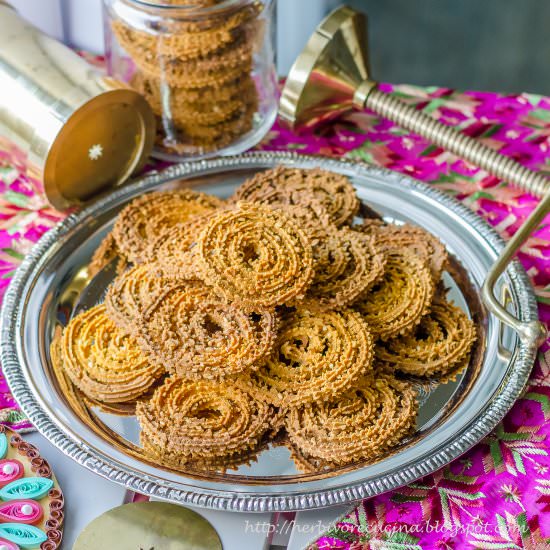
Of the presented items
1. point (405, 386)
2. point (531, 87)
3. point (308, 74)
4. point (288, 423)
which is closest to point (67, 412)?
point (288, 423)

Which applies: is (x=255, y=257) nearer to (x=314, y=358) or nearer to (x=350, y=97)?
(x=314, y=358)

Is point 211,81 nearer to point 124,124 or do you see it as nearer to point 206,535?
point 124,124

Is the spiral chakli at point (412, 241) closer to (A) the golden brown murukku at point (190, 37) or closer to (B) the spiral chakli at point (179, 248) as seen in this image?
(B) the spiral chakli at point (179, 248)

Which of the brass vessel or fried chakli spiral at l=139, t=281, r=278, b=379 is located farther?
the brass vessel

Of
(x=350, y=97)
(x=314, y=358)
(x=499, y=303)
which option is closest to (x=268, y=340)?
(x=314, y=358)

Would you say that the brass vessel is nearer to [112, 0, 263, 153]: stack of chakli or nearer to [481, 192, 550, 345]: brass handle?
[112, 0, 263, 153]: stack of chakli

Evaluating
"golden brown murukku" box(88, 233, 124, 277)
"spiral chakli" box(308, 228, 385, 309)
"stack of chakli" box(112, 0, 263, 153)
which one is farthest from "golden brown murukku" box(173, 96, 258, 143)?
"spiral chakli" box(308, 228, 385, 309)
